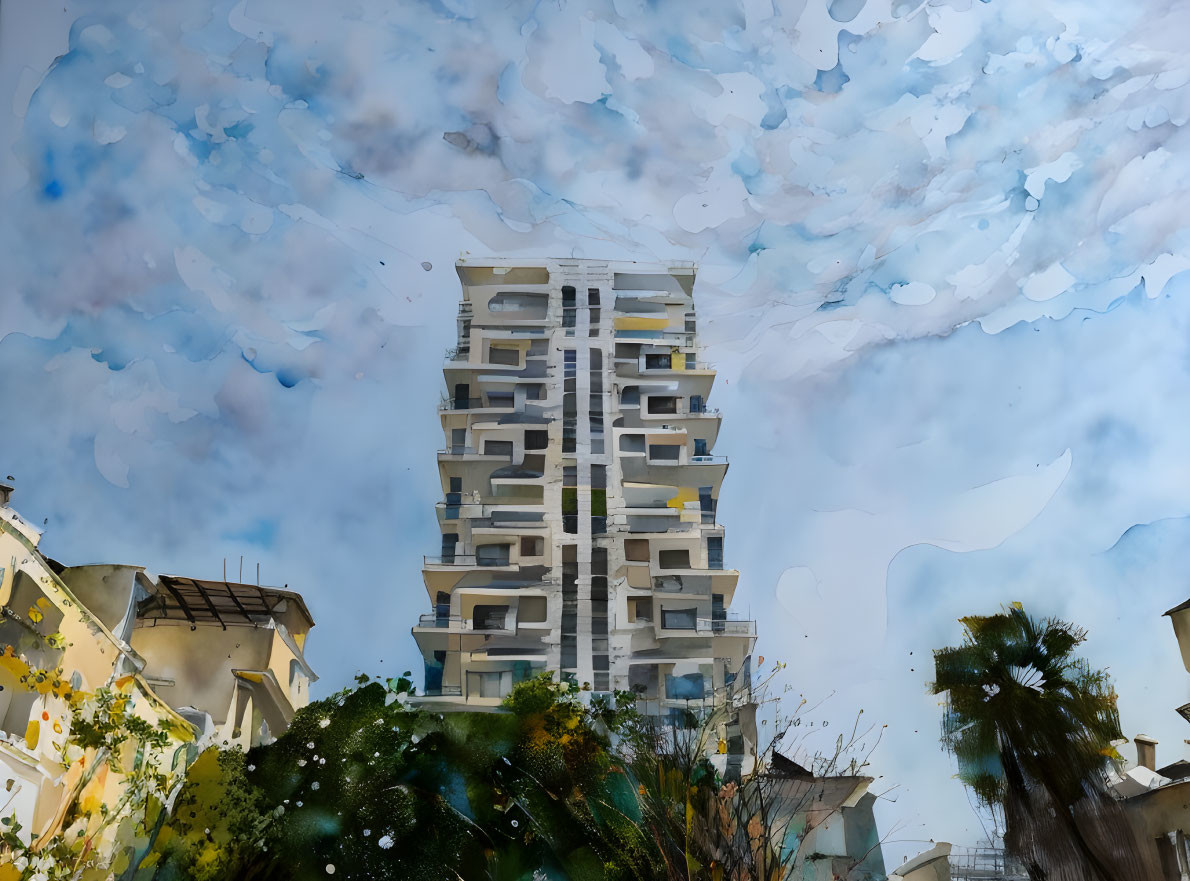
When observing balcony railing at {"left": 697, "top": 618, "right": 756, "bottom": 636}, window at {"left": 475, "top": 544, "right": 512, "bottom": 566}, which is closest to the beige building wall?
window at {"left": 475, "top": 544, "right": 512, "bottom": 566}

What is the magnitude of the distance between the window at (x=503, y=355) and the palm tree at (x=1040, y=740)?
3255mm

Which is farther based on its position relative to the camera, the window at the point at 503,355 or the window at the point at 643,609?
the window at the point at 503,355

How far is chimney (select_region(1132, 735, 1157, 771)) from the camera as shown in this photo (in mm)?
6263

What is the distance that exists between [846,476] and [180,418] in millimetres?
4182

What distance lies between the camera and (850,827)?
6242 mm

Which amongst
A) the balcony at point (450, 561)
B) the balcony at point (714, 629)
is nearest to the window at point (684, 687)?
the balcony at point (714, 629)

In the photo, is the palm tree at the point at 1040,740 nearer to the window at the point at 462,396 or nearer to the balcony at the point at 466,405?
the balcony at the point at 466,405

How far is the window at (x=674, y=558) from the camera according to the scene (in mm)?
6820

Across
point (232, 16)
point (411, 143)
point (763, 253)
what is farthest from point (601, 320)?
point (232, 16)

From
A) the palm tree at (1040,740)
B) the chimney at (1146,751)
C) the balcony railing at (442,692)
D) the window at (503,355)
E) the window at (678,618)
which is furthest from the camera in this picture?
the window at (503,355)

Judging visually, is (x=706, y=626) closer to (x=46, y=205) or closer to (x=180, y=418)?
(x=180, y=418)

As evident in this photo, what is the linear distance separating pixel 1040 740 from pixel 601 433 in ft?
10.5

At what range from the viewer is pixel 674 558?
270 inches

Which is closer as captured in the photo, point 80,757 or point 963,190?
point 80,757
